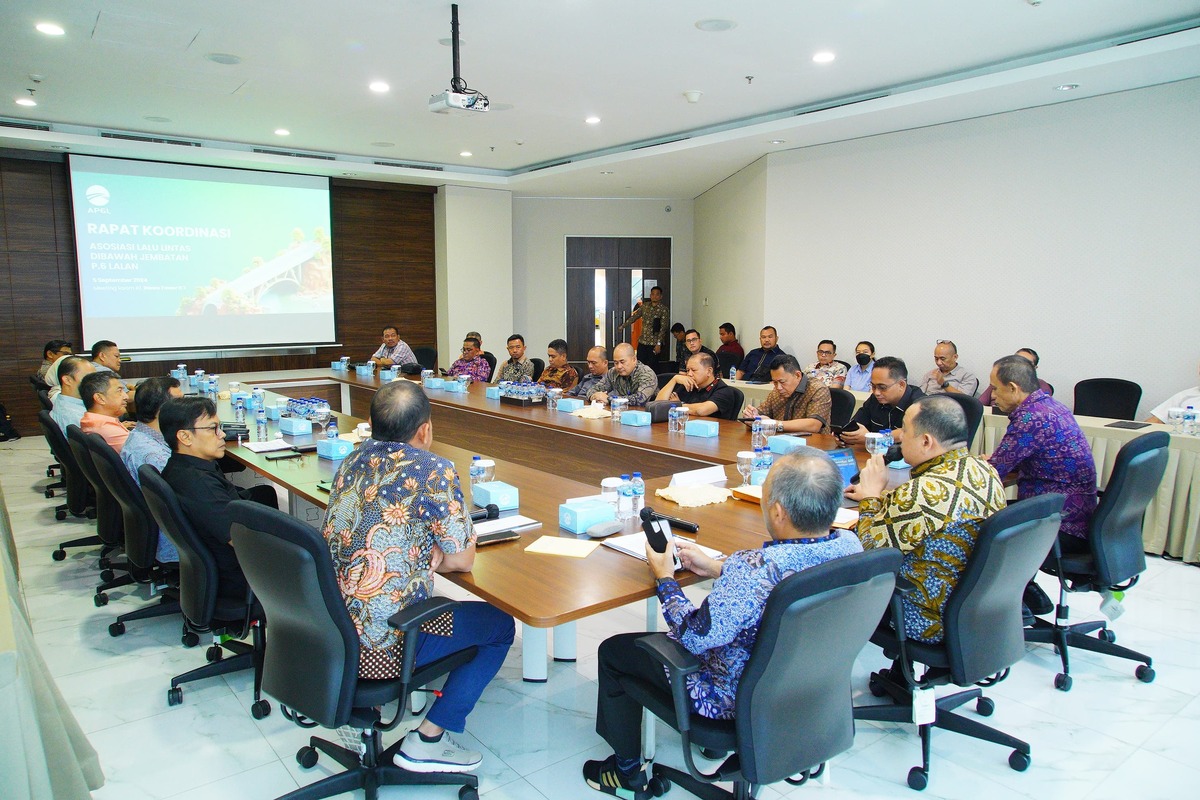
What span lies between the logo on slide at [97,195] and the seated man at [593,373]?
5788mm

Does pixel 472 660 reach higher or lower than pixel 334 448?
lower

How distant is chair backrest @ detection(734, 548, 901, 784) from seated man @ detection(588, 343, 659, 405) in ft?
11.8

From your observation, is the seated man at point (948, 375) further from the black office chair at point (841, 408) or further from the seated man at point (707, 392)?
the seated man at point (707, 392)

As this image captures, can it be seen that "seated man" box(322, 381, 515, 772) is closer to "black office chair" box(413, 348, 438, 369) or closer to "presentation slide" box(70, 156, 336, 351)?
"black office chair" box(413, 348, 438, 369)

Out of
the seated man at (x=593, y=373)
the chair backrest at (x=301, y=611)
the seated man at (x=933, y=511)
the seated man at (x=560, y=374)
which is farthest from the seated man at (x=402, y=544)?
the seated man at (x=560, y=374)

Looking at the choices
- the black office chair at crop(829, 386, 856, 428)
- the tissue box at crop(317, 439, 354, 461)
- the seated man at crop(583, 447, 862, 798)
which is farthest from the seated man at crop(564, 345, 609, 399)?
the seated man at crop(583, 447, 862, 798)

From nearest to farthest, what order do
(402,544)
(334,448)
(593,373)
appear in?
(402,544), (334,448), (593,373)

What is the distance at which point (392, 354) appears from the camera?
8.21 meters

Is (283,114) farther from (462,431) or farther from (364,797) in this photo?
A: (364,797)

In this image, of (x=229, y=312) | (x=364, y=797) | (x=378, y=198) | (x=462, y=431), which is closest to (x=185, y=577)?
(x=364, y=797)

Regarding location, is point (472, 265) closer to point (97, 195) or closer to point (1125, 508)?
point (97, 195)

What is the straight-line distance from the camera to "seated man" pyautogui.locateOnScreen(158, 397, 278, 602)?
8.55 feet

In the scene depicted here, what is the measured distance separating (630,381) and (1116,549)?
3276 millimetres

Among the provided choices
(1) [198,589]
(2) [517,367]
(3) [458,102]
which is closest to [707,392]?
(3) [458,102]
